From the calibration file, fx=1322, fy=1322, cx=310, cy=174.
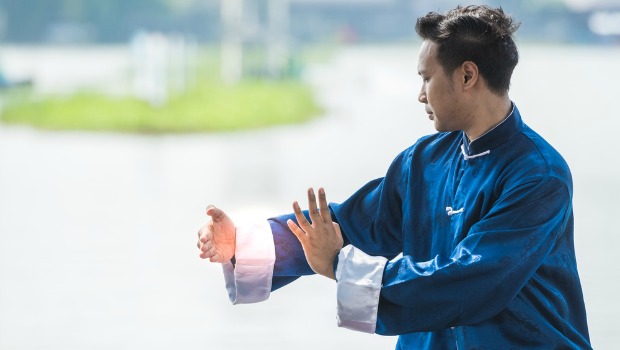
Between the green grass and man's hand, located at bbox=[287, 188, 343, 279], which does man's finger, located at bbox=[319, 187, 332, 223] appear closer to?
man's hand, located at bbox=[287, 188, 343, 279]

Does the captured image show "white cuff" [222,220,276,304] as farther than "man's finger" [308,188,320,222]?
Yes

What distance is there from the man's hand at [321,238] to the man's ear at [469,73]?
23cm

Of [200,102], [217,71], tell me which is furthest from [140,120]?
[217,71]

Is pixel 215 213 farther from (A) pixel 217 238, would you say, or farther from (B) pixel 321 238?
(B) pixel 321 238

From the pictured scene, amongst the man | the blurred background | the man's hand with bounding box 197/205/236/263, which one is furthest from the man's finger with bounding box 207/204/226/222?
the blurred background

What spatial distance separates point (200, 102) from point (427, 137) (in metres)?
10.8

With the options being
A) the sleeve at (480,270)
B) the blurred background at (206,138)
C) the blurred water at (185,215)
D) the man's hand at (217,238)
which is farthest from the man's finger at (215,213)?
the blurred water at (185,215)

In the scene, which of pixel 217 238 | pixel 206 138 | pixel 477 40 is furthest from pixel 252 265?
pixel 206 138

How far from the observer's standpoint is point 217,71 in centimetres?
1594

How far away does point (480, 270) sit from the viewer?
1.57m

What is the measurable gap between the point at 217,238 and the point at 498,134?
0.42 metres

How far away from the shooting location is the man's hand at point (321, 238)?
1612 mm

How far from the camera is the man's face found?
165 cm

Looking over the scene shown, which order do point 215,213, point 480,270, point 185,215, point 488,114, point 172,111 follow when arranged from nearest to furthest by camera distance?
1. point 480,270
2. point 488,114
3. point 215,213
4. point 185,215
5. point 172,111
